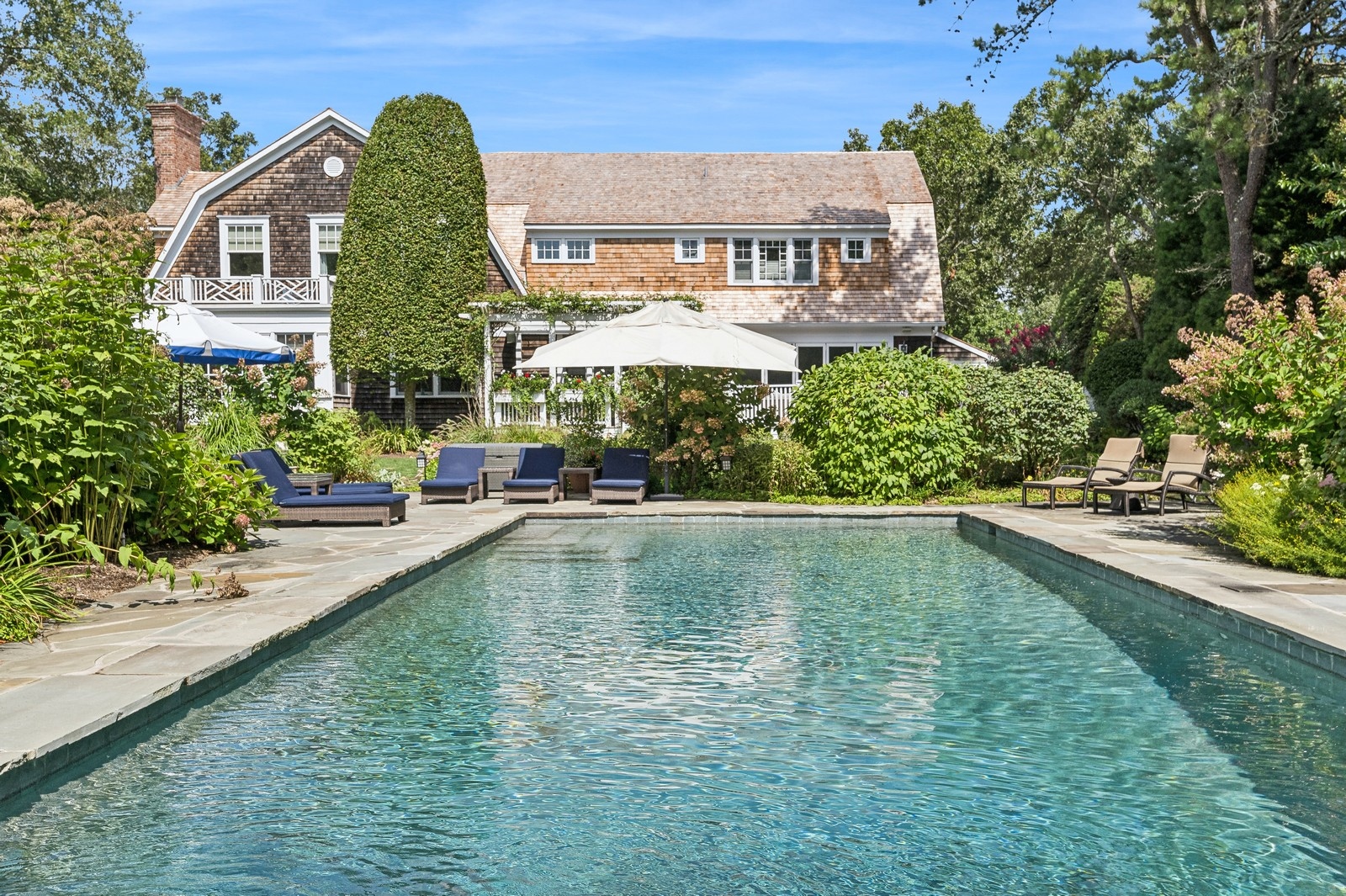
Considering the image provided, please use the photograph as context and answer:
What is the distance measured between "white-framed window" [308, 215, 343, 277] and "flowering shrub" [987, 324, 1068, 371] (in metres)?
18.3

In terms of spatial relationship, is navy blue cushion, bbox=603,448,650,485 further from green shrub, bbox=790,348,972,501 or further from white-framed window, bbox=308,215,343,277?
white-framed window, bbox=308,215,343,277

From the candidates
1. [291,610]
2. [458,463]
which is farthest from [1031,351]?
[291,610]

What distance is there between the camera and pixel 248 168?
103 feet

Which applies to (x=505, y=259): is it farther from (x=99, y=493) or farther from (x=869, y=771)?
(x=869, y=771)

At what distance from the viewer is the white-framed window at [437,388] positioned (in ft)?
101

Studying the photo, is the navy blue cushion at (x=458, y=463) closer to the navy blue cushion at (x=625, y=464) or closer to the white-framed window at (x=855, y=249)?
the navy blue cushion at (x=625, y=464)

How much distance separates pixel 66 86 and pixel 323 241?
16850mm

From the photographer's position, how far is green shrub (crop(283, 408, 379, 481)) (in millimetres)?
18484

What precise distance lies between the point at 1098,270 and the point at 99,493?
3426cm

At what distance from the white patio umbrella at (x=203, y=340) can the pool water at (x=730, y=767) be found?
7.71 meters

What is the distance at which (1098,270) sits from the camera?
37938mm

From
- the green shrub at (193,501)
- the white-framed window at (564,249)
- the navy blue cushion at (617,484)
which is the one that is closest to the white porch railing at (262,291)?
the white-framed window at (564,249)

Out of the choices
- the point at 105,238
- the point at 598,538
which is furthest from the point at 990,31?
the point at 105,238

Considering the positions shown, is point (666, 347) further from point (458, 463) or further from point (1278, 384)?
point (1278, 384)
